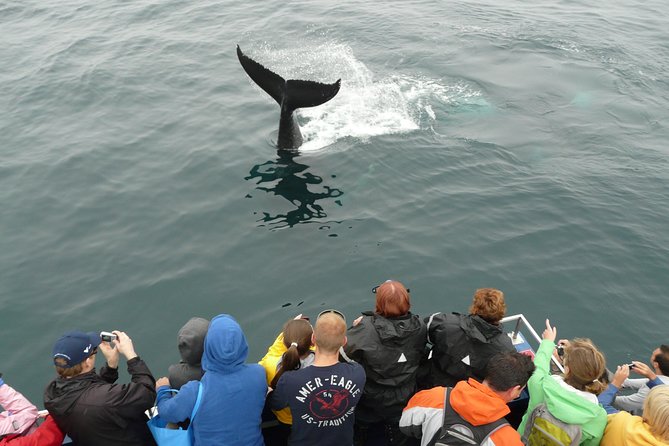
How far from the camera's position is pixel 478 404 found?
14.8 ft

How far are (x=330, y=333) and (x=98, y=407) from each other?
2.11 meters

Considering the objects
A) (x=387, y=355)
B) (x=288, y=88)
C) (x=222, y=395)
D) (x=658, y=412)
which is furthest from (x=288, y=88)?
(x=658, y=412)

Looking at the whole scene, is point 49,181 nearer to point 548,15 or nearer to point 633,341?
point 633,341

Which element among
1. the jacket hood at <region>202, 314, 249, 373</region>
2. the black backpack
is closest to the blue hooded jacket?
the jacket hood at <region>202, 314, 249, 373</region>

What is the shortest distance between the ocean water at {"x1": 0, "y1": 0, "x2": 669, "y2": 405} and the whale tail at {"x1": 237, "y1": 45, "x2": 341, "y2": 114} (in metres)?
1.53

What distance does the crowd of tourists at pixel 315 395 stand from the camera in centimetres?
462

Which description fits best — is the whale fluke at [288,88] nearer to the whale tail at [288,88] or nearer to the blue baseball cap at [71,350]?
the whale tail at [288,88]

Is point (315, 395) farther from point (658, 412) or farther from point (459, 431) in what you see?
point (658, 412)

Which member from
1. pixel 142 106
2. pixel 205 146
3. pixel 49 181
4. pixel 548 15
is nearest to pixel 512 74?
pixel 548 15

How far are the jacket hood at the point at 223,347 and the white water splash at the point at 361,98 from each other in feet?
33.8

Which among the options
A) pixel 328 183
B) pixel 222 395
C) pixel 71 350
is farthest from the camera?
pixel 328 183

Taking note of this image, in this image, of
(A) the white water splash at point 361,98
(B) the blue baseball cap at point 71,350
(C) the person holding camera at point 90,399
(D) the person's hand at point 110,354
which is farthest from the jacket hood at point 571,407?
(A) the white water splash at point 361,98

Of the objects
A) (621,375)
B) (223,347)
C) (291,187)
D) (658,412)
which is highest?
(223,347)

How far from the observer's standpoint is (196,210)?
12758 millimetres
